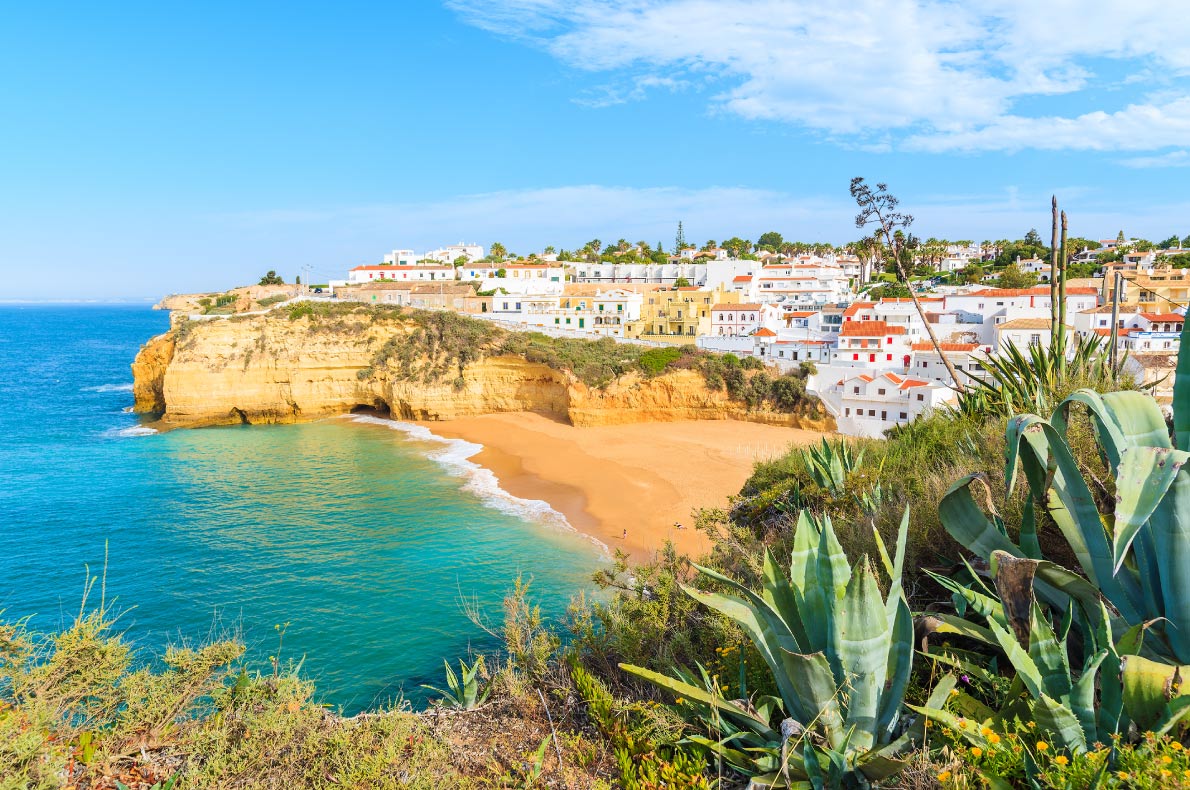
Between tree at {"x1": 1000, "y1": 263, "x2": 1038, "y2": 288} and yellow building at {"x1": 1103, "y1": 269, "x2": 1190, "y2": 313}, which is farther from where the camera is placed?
tree at {"x1": 1000, "y1": 263, "x2": 1038, "y2": 288}

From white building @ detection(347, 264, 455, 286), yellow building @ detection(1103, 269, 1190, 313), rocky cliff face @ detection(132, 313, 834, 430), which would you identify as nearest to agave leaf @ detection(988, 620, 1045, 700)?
rocky cliff face @ detection(132, 313, 834, 430)

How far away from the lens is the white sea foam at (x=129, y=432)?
3325 cm

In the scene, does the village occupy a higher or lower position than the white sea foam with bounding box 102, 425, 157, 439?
higher

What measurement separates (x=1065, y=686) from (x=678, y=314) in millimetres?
45517

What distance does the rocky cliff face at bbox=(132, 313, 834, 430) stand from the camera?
32.8m

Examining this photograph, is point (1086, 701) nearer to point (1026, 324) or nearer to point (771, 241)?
point (1026, 324)

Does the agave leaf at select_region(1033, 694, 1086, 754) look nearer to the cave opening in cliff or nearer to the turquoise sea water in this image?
the turquoise sea water

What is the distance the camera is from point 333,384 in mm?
38531

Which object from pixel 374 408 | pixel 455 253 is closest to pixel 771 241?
pixel 455 253

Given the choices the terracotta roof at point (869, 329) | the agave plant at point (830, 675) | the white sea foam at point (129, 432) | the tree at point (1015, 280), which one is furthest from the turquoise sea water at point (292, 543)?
the tree at point (1015, 280)

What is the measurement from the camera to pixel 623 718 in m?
4.60

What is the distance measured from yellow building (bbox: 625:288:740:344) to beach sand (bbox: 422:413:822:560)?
594 inches

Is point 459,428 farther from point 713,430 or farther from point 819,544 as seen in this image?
point 819,544

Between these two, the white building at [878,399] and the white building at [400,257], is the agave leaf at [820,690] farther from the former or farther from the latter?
the white building at [400,257]
